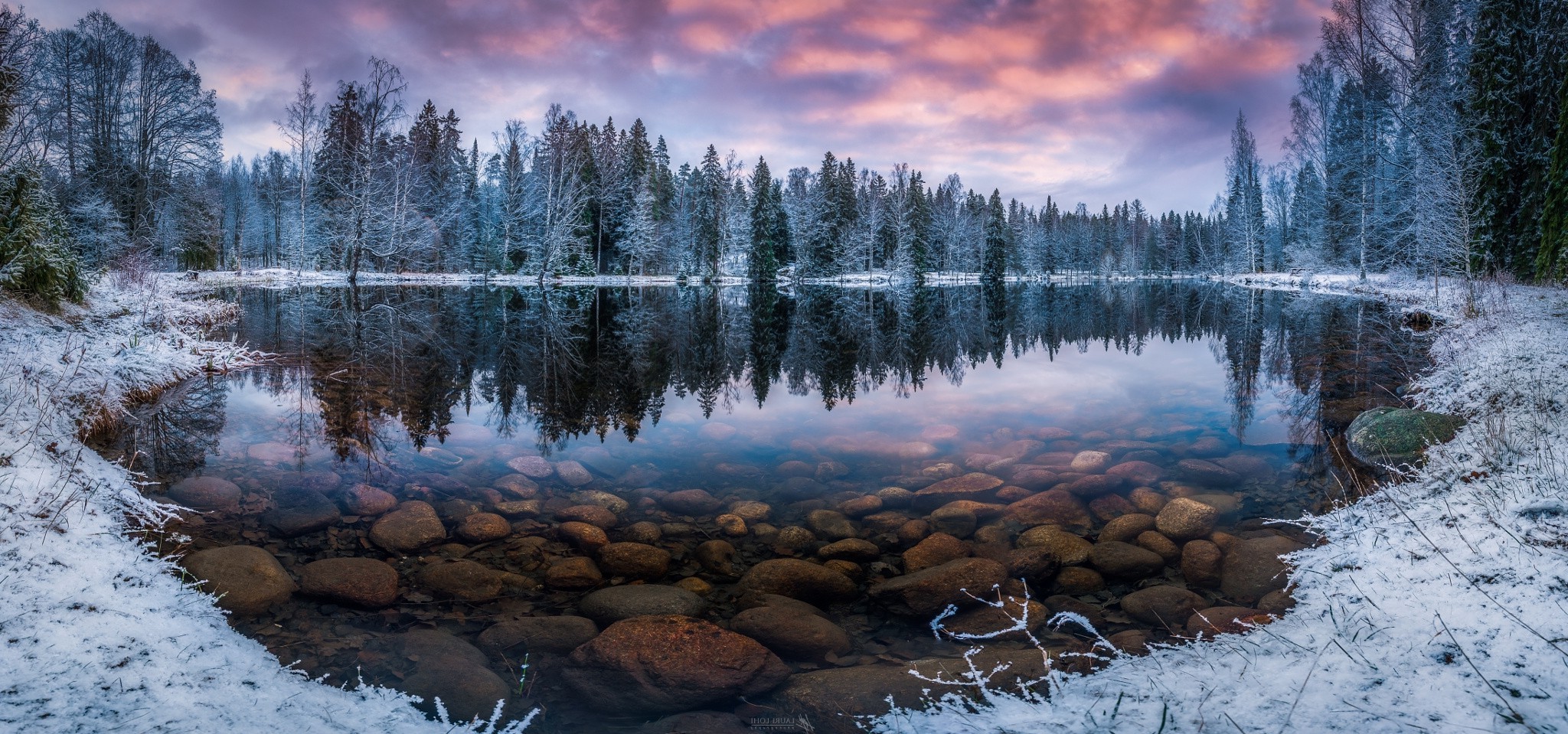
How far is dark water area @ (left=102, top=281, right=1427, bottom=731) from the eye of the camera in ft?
14.3

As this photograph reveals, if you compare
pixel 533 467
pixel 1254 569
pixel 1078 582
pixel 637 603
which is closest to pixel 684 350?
pixel 533 467

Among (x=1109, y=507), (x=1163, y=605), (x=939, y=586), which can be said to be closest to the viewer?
(x=1163, y=605)

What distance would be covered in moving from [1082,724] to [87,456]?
8.45 metres

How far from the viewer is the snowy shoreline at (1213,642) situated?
2.78m

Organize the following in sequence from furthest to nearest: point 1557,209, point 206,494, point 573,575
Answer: point 1557,209
point 206,494
point 573,575

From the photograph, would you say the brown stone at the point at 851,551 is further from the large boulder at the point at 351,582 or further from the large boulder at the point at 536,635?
the large boulder at the point at 351,582

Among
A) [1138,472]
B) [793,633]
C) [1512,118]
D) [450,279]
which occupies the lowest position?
[793,633]

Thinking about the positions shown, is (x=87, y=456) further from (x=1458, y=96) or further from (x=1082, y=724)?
(x=1458, y=96)

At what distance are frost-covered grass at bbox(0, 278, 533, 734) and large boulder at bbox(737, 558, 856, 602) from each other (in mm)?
2421

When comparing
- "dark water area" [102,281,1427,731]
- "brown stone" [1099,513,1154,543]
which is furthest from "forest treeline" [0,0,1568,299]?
"brown stone" [1099,513,1154,543]

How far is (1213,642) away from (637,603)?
12.0 feet

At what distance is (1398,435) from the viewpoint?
7324mm

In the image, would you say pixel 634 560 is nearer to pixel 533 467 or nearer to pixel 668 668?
pixel 668 668

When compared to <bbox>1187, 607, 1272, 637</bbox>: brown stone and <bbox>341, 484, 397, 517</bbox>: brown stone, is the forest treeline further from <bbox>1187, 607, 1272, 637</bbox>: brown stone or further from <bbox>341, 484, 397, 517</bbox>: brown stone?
<bbox>1187, 607, 1272, 637</bbox>: brown stone
